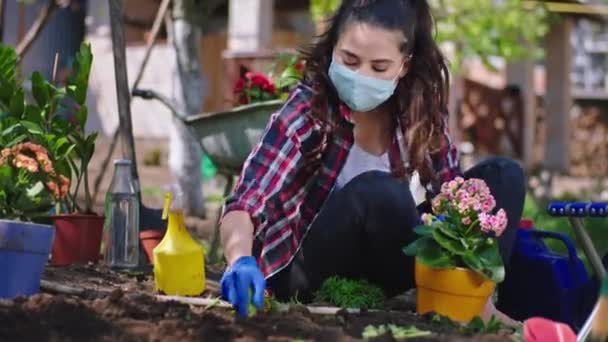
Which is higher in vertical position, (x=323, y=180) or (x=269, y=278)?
(x=323, y=180)

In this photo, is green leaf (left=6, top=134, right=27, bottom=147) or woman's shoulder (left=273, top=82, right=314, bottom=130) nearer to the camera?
woman's shoulder (left=273, top=82, right=314, bottom=130)

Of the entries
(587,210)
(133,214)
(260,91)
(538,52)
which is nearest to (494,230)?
(587,210)

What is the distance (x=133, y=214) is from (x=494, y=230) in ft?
5.03

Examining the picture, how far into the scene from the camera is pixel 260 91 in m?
4.59

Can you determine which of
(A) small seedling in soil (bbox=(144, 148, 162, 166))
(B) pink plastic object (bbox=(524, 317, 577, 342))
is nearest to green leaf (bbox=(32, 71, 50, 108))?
(B) pink plastic object (bbox=(524, 317, 577, 342))

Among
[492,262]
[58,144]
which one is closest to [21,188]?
[58,144]

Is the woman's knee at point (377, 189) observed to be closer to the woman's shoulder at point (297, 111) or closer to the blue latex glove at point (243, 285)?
the woman's shoulder at point (297, 111)

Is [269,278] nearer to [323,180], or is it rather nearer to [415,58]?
[323,180]

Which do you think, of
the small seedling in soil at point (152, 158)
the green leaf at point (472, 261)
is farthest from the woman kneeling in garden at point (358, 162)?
the small seedling in soil at point (152, 158)

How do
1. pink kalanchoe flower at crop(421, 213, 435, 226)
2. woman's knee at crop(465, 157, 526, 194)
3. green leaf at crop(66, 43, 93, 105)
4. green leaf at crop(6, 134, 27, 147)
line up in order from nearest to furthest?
pink kalanchoe flower at crop(421, 213, 435, 226)
woman's knee at crop(465, 157, 526, 194)
green leaf at crop(6, 134, 27, 147)
green leaf at crop(66, 43, 93, 105)

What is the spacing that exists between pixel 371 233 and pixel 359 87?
42cm

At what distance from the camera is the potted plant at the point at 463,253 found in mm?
2775

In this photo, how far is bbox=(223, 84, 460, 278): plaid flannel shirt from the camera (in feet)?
10.1

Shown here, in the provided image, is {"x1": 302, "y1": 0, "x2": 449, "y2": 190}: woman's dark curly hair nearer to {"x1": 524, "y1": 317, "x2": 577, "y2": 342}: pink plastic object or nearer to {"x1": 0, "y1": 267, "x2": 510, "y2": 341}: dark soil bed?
{"x1": 0, "y1": 267, "x2": 510, "y2": 341}: dark soil bed
